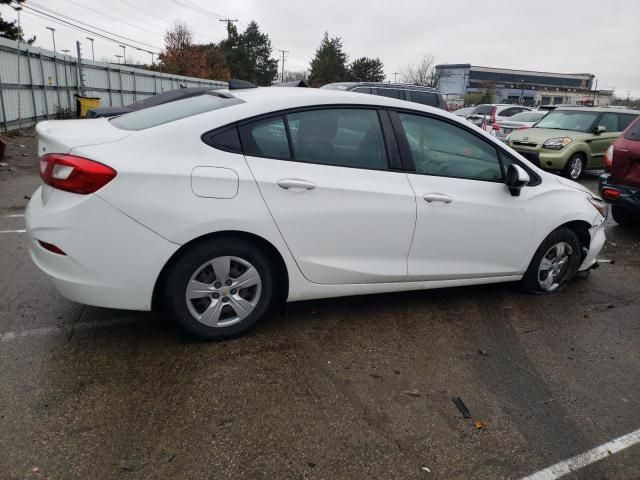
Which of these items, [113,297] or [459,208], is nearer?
[113,297]

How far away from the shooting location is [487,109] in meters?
21.9

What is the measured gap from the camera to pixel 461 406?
9.36 ft

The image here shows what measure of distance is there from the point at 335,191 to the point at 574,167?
9923 millimetres

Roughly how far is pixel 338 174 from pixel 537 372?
181 centimetres

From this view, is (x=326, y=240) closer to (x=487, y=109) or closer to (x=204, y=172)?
(x=204, y=172)

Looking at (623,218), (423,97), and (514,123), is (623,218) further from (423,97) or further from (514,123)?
(514,123)

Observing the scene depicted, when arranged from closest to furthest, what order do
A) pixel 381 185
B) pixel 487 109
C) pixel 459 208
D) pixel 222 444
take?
pixel 222 444 → pixel 381 185 → pixel 459 208 → pixel 487 109

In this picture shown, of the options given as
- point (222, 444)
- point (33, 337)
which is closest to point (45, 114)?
point (33, 337)

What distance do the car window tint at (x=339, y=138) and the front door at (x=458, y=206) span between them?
0.76 ft

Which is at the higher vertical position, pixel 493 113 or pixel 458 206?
pixel 493 113

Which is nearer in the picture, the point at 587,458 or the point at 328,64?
the point at 587,458

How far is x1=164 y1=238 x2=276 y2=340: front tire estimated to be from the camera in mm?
3068

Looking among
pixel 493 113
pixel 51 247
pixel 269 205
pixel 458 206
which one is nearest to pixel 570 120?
pixel 493 113

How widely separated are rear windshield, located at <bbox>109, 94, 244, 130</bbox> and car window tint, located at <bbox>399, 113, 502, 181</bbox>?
4.32 feet
